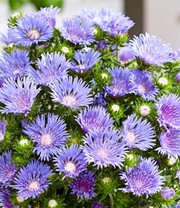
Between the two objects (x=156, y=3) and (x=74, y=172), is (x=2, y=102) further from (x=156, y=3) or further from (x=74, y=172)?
(x=156, y=3)

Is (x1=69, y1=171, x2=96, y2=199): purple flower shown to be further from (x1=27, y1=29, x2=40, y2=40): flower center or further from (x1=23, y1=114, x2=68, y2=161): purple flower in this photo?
(x1=27, y1=29, x2=40, y2=40): flower center

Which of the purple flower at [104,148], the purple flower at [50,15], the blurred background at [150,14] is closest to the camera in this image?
the purple flower at [104,148]

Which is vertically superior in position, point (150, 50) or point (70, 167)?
point (150, 50)

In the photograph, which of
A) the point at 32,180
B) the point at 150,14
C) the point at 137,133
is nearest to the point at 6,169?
the point at 32,180

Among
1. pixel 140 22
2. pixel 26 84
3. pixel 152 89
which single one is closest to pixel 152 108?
pixel 152 89

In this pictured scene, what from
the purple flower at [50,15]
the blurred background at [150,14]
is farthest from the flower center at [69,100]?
the blurred background at [150,14]

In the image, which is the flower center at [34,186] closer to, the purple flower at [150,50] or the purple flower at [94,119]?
the purple flower at [94,119]

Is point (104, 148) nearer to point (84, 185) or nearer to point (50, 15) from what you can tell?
point (84, 185)
